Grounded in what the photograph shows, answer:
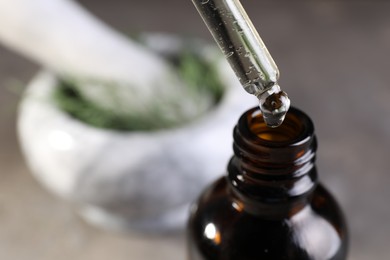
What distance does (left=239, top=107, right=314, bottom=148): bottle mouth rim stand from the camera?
0.38 metres

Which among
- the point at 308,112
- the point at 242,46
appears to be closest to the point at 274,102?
the point at 242,46

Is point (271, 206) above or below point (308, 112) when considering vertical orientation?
above

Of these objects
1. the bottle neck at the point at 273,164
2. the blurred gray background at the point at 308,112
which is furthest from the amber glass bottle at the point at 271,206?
the blurred gray background at the point at 308,112

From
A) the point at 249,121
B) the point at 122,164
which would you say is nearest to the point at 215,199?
the point at 249,121

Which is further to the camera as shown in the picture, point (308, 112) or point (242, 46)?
point (308, 112)

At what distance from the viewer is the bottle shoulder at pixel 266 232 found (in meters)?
0.41

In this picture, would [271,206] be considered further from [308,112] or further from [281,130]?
[308,112]

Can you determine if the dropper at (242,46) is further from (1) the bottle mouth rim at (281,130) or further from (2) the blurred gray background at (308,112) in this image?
(2) the blurred gray background at (308,112)

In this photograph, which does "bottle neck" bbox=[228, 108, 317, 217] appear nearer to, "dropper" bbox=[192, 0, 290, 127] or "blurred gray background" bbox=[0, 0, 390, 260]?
"dropper" bbox=[192, 0, 290, 127]

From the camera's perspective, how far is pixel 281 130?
420 millimetres

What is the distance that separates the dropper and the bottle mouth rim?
49mm

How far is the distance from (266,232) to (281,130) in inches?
2.5

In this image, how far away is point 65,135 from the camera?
602mm

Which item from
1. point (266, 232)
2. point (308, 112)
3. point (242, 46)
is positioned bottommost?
point (308, 112)
